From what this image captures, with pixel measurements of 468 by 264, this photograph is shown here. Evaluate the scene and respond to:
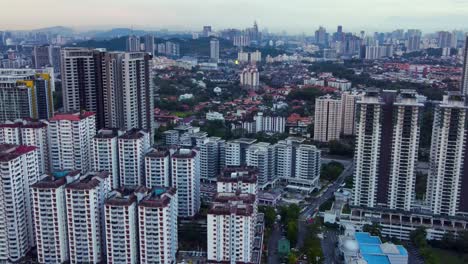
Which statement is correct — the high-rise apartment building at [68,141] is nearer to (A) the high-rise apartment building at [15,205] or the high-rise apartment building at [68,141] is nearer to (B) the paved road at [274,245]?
(A) the high-rise apartment building at [15,205]

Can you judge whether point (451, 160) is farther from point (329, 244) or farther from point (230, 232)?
point (230, 232)

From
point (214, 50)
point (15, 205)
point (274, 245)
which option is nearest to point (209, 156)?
point (274, 245)

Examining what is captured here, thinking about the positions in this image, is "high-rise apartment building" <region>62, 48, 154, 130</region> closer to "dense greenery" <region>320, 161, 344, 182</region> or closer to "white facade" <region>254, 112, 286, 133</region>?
"white facade" <region>254, 112, 286, 133</region>

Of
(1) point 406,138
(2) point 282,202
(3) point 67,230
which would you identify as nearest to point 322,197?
(2) point 282,202

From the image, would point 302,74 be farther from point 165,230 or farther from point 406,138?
point 165,230

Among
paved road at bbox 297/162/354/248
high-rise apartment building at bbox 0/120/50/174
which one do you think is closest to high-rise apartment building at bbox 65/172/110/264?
high-rise apartment building at bbox 0/120/50/174

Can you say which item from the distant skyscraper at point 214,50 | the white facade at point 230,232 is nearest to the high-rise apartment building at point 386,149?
the white facade at point 230,232
